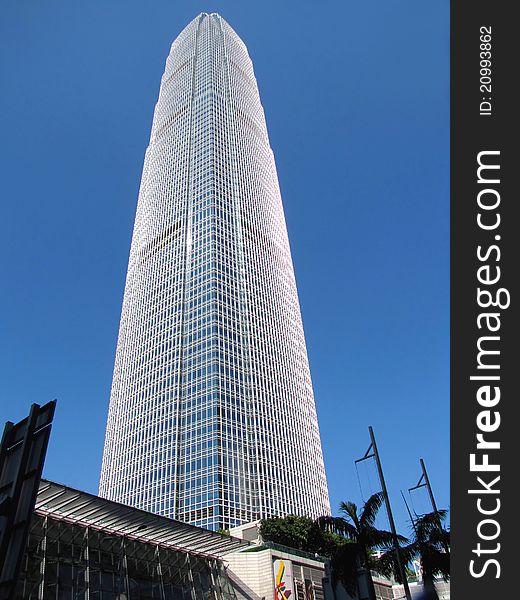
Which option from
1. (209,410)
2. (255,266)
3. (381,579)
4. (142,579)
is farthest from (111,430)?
(142,579)

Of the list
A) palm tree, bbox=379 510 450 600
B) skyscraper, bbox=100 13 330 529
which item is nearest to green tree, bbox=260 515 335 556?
skyscraper, bbox=100 13 330 529

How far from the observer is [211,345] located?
126 meters

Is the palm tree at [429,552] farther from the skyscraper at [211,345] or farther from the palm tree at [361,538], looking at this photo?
the skyscraper at [211,345]

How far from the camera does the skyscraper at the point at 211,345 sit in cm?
11319

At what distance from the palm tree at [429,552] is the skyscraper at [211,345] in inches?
2796

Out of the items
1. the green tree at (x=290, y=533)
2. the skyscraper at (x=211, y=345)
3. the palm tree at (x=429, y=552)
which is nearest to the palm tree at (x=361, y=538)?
the palm tree at (x=429, y=552)

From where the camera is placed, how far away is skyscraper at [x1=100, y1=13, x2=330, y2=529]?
113 meters

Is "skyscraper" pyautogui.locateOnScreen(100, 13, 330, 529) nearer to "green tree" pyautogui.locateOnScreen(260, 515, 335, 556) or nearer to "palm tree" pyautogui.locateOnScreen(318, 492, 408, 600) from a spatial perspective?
"green tree" pyautogui.locateOnScreen(260, 515, 335, 556)

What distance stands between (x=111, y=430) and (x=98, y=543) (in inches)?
4120

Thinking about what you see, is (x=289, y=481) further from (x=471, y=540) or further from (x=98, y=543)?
(x=471, y=540)

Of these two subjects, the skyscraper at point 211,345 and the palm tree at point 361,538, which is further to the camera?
the skyscraper at point 211,345

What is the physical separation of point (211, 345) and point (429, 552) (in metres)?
93.7

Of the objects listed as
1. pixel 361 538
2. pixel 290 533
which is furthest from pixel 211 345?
pixel 361 538

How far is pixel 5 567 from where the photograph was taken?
34.8 feet
